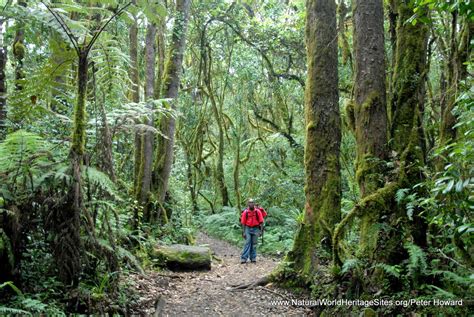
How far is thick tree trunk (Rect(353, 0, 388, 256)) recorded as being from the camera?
5.71 m

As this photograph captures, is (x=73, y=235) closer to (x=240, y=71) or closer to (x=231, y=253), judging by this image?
(x=231, y=253)

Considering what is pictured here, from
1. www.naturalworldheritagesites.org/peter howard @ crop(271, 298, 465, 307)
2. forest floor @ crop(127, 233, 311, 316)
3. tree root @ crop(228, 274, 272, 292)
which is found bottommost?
forest floor @ crop(127, 233, 311, 316)

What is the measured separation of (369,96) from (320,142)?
1.48m

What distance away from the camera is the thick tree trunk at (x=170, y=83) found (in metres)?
10.2

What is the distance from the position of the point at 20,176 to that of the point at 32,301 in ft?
4.73

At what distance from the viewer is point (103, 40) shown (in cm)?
591

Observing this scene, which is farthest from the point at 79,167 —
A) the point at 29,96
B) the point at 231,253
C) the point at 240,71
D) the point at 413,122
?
the point at 240,71

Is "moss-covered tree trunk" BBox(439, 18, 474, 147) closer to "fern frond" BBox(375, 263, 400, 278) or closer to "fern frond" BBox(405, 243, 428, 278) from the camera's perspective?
"fern frond" BBox(405, 243, 428, 278)

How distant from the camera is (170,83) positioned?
1021 centimetres

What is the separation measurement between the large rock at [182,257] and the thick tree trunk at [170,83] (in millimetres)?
1831

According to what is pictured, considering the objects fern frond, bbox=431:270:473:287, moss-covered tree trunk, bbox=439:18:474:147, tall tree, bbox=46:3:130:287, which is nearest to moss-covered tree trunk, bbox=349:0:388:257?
moss-covered tree trunk, bbox=439:18:474:147

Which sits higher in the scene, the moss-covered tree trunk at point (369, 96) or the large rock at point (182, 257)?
the moss-covered tree trunk at point (369, 96)

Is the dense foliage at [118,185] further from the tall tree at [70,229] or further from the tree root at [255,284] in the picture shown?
the tree root at [255,284]

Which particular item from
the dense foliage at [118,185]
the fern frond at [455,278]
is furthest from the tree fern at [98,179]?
the fern frond at [455,278]
